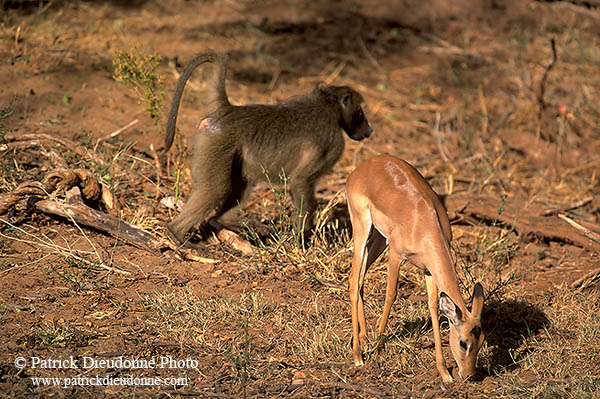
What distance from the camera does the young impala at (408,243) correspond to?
4051 millimetres

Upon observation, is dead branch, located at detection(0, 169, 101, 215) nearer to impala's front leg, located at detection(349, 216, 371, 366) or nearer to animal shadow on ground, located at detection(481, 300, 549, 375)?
impala's front leg, located at detection(349, 216, 371, 366)

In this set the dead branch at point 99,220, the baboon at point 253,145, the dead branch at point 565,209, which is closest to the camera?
the dead branch at point 99,220

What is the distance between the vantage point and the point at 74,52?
9.01 metres

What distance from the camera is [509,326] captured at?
5.31 meters

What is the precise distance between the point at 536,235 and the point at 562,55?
5.80 m

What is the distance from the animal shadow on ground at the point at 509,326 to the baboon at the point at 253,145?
1804mm

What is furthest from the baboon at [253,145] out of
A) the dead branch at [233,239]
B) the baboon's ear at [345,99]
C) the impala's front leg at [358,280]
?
the impala's front leg at [358,280]

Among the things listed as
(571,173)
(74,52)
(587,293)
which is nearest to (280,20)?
(74,52)

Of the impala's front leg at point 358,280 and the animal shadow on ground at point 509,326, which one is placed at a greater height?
the impala's front leg at point 358,280

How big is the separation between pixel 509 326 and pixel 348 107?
281 centimetres

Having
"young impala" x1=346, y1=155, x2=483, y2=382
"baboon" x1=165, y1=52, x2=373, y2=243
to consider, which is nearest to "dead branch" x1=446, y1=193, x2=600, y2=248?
"baboon" x1=165, y1=52, x2=373, y2=243

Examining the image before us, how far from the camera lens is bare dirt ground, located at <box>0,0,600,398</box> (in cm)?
449

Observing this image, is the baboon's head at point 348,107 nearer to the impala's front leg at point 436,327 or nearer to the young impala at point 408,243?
the young impala at point 408,243

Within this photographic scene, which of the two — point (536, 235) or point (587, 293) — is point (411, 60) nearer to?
point (536, 235)
